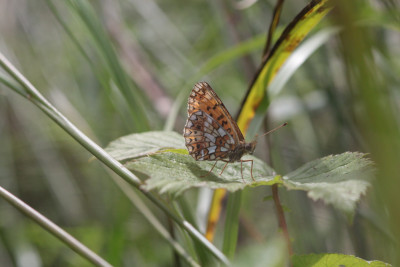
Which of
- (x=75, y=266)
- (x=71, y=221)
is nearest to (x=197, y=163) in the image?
(x=75, y=266)

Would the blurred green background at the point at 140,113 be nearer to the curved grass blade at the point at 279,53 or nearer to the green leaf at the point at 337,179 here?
the curved grass blade at the point at 279,53

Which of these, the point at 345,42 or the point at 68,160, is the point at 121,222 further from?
the point at 68,160

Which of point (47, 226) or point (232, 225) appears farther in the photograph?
point (232, 225)

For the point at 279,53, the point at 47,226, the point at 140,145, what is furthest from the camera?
the point at 279,53

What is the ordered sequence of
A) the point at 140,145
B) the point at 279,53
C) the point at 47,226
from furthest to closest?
the point at 279,53 → the point at 140,145 → the point at 47,226

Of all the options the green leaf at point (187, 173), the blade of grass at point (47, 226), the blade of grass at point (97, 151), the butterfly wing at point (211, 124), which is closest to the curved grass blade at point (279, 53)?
the butterfly wing at point (211, 124)

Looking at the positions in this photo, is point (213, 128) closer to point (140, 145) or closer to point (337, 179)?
point (140, 145)

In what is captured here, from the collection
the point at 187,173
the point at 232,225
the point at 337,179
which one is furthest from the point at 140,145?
the point at 337,179
